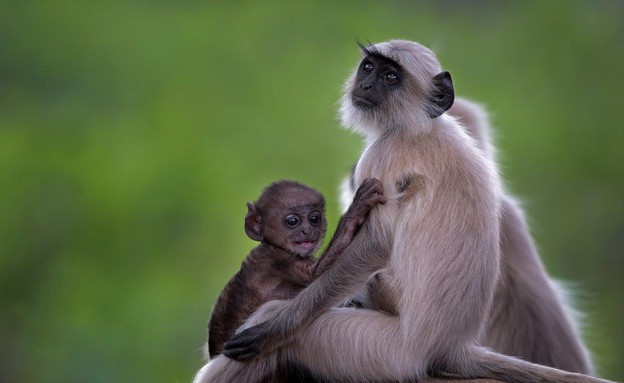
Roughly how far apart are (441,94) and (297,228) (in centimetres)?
62

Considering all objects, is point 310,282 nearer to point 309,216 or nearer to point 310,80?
point 309,216

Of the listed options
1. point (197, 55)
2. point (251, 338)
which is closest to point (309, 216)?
point (251, 338)

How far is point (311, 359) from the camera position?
3.07 metres

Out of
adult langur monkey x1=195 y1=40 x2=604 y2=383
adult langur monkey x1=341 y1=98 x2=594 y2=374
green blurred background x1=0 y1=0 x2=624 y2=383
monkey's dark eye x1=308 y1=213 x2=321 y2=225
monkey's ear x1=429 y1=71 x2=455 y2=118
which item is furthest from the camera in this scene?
green blurred background x1=0 y1=0 x2=624 y2=383

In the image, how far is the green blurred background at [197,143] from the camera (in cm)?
848

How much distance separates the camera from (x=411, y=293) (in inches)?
119

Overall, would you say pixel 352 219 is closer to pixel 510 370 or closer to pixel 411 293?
pixel 411 293

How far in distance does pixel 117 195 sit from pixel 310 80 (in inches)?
78.1

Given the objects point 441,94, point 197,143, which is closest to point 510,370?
point 441,94

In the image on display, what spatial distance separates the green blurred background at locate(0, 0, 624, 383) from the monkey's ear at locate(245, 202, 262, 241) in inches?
181

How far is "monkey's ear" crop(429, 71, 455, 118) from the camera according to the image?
10.6 feet

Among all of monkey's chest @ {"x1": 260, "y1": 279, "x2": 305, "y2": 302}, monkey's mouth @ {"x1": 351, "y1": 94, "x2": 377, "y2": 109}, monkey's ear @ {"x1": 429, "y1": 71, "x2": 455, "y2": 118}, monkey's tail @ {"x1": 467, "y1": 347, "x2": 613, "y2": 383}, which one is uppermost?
monkey's ear @ {"x1": 429, "y1": 71, "x2": 455, "y2": 118}

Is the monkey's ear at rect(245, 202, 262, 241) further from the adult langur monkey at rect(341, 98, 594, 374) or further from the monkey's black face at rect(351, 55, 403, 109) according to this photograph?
the adult langur monkey at rect(341, 98, 594, 374)

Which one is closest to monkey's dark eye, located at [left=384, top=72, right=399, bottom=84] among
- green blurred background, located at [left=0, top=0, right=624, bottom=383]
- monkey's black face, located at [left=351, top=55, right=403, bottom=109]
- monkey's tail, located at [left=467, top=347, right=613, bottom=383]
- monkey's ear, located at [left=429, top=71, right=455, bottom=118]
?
monkey's black face, located at [left=351, top=55, right=403, bottom=109]
